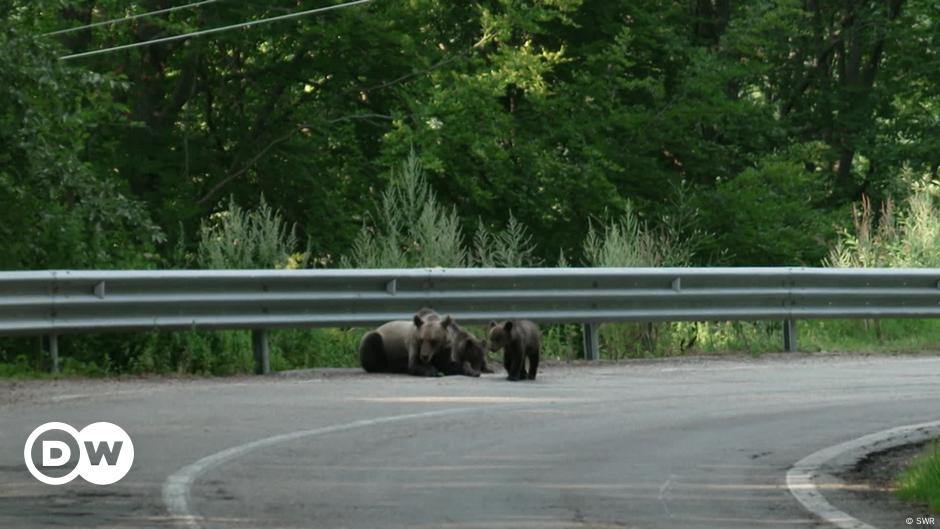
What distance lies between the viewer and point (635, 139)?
3528cm

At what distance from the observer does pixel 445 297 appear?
17.9 meters

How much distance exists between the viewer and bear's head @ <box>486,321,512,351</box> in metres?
16.4

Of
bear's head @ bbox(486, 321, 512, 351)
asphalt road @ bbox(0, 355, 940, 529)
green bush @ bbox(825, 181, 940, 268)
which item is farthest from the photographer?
green bush @ bbox(825, 181, 940, 268)

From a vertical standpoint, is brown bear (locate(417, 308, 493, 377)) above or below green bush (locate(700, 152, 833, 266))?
below

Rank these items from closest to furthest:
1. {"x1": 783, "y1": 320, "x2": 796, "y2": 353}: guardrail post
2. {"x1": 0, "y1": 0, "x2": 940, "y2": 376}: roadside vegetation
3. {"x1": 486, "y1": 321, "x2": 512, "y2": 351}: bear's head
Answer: {"x1": 486, "y1": 321, "x2": 512, "y2": 351}: bear's head → {"x1": 783, "y1": 320, "x2": 796, "y2": 353}: guardrail post → {"x1": 0, "y1": 0, "x2": 940, "y2": 376}: roadside vegetation

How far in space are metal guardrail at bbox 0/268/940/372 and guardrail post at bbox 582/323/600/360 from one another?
18 millimetres

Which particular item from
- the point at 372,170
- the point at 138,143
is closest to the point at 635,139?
the point at 372,170

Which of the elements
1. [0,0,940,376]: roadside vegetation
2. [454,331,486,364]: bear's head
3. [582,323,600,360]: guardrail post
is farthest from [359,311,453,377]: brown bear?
[0,0,940,376]: roadside vegetation

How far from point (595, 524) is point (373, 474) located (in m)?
→ 1.89

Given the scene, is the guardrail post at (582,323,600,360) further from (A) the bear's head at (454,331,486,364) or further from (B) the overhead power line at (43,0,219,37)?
(B) the overhead power line at (43,0,219,37)

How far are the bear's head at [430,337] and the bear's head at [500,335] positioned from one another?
39cm

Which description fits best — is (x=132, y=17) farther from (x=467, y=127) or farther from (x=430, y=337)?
(x=430, y=337)

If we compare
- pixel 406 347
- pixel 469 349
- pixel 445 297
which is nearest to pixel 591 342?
pixel 445 297

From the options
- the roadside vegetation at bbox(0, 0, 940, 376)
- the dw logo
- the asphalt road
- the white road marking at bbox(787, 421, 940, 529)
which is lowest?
the white road marking at bbox(787, 421, 940, 529)
